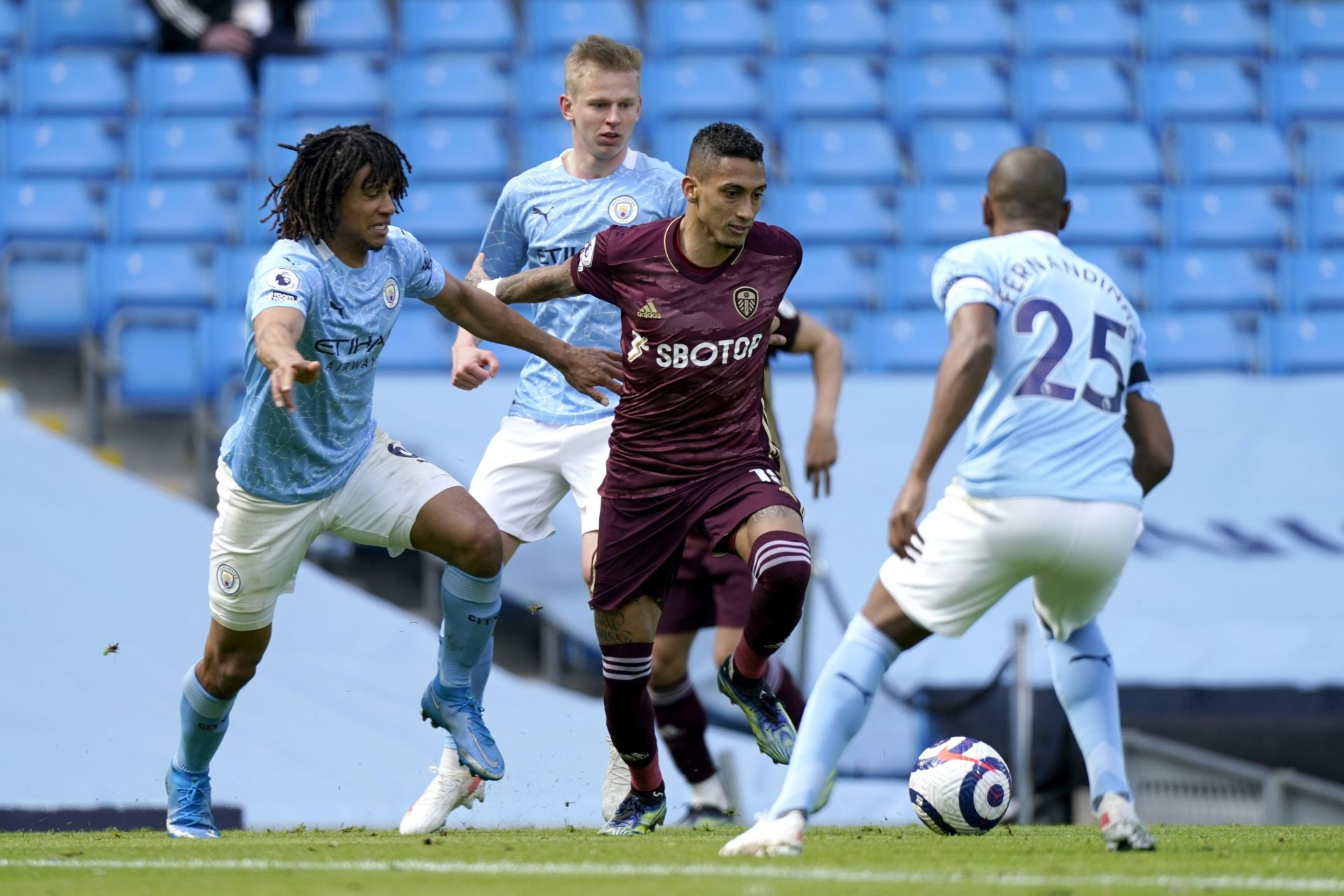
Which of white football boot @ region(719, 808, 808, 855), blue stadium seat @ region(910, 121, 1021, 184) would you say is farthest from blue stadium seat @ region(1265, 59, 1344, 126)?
white football boot @ region(719, 808, 808, 855)

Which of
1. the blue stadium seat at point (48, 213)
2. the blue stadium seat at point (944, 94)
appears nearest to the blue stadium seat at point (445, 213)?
the blue stadium seat at point (48, 213)

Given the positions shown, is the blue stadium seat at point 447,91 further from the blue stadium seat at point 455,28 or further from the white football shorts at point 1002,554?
the white football shorts at point 1002,554

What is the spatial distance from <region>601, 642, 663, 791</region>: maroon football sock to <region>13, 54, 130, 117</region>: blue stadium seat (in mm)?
10297

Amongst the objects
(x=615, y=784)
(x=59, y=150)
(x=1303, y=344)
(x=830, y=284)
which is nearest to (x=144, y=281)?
(x=59, y=150)

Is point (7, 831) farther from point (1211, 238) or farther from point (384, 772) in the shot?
point (1211, 238)

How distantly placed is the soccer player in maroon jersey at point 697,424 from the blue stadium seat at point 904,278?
7.91m

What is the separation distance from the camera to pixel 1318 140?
50.5 ft

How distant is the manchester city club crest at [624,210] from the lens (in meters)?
6.52

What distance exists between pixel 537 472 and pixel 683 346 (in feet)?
4.04

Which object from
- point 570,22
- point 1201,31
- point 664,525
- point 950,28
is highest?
point 1201,31

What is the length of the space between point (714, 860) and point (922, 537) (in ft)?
3.34

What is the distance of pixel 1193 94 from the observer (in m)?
15.7

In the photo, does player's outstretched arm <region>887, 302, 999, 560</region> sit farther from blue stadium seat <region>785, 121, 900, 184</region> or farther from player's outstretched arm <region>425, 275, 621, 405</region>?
blue stadium seat <region>785, 121, 900, 184</region>

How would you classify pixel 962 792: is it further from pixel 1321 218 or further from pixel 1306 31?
pixel 1306 31
